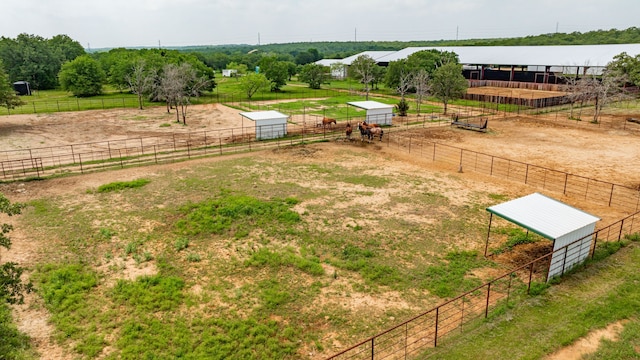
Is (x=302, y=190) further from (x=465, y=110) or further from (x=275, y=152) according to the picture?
(x=465, y=110)

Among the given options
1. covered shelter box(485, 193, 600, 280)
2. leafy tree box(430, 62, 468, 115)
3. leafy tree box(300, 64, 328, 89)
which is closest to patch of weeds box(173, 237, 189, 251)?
covered shelter box(485, 193, 600, 280)

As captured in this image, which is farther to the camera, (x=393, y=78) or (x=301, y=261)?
(x=393, y=78)

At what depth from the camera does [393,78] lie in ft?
205

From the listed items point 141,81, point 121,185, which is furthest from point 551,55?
point 121,185

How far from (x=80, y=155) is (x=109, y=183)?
888 centimetres

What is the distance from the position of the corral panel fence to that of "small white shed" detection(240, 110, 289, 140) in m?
24.7

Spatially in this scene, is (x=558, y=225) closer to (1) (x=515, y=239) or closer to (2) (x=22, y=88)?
(1) (x=515, y=239)

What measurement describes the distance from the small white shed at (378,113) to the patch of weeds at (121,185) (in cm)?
2295

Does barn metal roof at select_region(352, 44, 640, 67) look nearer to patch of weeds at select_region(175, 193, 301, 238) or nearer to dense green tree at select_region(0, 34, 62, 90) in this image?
patch of weeds at select_region(175, 193, 301, 238)

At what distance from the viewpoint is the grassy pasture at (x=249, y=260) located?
11781 millimetres

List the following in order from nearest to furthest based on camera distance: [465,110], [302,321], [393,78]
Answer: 1. [302,321]
2. [465,110]
3. [393,78]

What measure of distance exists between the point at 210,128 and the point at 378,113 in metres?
16.2

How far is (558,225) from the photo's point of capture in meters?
14.4

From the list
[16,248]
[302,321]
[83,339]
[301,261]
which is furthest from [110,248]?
[302,321]
